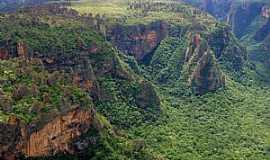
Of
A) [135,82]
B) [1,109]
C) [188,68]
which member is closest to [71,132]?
[1,109]

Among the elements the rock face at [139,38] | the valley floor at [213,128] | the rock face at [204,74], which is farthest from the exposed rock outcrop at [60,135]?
the rock face at [139,38]

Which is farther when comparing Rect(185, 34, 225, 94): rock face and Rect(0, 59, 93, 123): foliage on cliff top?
Rect(185, 34, 225, 94): rock face

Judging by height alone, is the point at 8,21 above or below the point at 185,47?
above

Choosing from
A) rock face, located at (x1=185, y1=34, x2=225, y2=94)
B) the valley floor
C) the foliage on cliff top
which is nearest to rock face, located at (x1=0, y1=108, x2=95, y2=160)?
the foliage on cliff top

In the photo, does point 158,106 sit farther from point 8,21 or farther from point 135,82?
point 8,21

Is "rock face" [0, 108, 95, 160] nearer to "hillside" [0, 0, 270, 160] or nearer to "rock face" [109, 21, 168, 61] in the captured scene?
"hillside" [0, 0, 270, 160]

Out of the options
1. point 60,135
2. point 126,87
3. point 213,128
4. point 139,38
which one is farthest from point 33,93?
point 139,38

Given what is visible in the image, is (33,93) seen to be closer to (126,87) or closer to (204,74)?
(126,87)
